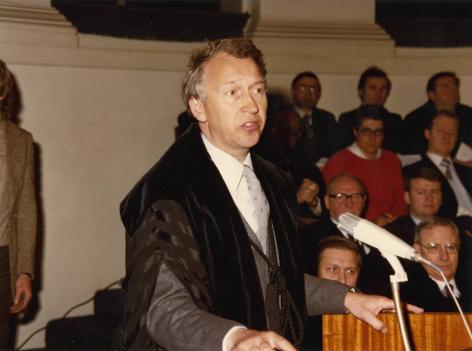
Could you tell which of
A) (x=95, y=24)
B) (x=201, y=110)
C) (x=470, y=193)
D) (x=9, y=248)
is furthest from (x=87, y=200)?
(x=201, y=110)

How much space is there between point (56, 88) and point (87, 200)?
75cm

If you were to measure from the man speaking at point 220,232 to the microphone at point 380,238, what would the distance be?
1.07ft

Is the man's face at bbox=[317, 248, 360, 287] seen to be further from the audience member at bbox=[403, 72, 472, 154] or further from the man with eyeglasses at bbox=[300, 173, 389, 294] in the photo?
the audience member at bbox=[403, 72, 472, 154]

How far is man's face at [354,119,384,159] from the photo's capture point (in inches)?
200

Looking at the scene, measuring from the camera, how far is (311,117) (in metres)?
5.42

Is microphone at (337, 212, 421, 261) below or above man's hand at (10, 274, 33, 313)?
above

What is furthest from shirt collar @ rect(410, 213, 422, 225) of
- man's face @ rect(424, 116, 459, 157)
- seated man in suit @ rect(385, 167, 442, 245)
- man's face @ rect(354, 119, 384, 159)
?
man's face @ rect(424, 116, 459, 157)

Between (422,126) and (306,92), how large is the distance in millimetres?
927

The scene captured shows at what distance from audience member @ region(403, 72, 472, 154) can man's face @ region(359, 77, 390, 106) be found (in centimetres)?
32

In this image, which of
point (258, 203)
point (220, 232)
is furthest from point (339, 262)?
point (220, 232)

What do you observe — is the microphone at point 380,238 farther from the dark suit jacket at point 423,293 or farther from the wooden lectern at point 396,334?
the dark suit jacket at point 423,293

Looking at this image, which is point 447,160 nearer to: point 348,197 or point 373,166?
point 373,166

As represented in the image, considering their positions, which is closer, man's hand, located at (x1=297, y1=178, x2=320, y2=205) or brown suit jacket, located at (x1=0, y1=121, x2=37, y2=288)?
brown suit jacket, located at (x1=0, y1=121, x2=37, y2=288)

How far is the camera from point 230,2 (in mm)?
5895
